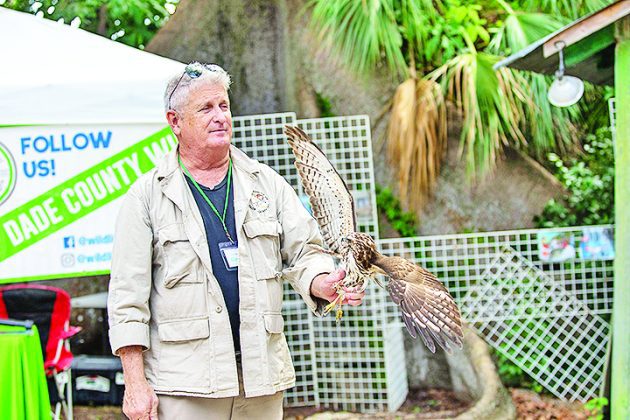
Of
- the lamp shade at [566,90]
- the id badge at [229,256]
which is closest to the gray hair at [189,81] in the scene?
the id badge at [229,256]

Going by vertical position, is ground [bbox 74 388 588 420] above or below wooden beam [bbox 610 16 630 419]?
below

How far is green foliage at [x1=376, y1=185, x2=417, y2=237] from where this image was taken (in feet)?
19.4

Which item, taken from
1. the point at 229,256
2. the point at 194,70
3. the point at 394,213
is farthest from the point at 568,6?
the point at 229,256

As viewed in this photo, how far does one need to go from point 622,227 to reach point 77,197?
2870 millimetres

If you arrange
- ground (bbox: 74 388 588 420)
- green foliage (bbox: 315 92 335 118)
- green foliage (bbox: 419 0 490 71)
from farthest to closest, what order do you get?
green foliage (bbox: 315 92 335 118), green foliage (bbox: 419 0 490 71), ground (bbox: 74 388 588 420)

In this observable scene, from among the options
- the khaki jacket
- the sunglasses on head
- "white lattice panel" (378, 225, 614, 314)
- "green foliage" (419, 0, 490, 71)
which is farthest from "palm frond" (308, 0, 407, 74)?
the khaki jacket

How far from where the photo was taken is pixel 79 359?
5.18m

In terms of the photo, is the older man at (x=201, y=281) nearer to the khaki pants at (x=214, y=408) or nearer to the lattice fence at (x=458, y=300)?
the khaki pants at (x=214, y=408)

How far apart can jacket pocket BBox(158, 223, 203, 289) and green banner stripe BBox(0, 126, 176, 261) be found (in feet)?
5.37

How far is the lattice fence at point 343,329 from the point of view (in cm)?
524

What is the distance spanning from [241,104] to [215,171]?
3.51 m

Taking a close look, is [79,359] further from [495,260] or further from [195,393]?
[195,393]

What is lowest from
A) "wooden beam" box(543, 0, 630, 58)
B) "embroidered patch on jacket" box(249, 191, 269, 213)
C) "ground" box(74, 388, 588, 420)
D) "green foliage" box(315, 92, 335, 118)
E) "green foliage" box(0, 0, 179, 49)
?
"ground" box(74, 388, 588, 420)

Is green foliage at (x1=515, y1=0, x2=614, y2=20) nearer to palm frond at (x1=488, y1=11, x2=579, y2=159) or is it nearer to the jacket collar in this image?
palm frond at (x1=488, y1=11, x2=579, y2=159)
